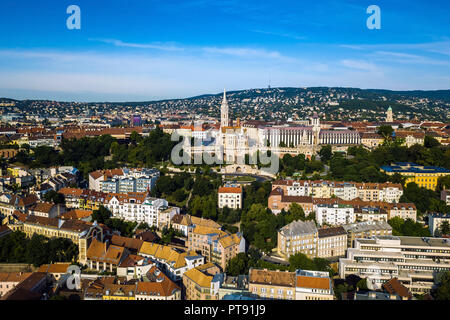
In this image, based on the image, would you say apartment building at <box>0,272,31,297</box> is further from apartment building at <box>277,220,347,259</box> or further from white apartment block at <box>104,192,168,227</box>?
apartment building at <box>277,220,347,259</box>

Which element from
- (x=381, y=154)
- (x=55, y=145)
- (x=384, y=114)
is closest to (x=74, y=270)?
(x=381, y=154)

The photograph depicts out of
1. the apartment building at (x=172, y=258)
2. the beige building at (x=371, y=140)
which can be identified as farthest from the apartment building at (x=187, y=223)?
the beige building at (x=371, y=140)

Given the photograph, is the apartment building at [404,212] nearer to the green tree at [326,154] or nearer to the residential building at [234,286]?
the residential building at [234,286]

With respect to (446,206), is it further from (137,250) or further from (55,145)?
(55,145)

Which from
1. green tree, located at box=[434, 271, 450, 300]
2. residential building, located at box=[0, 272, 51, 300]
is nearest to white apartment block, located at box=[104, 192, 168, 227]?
residential building, located at box=[0, 272, 51, 300]

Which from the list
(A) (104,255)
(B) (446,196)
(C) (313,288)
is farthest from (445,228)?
(A) (104,255)

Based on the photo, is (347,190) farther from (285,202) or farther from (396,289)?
(396,289)
